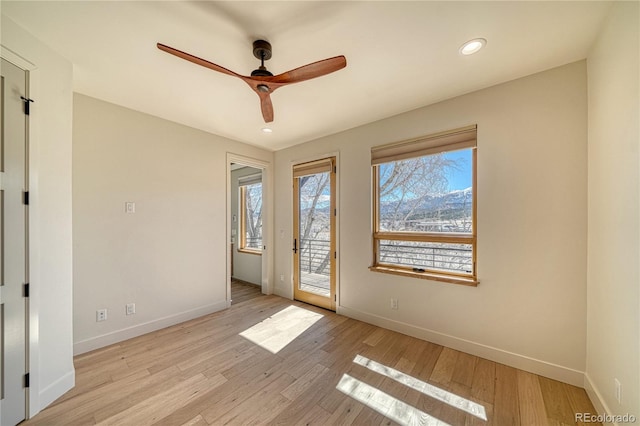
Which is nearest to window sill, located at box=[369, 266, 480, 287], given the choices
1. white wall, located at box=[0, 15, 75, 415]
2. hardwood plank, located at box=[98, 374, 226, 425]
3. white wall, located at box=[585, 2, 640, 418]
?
white wall, located at box=[585, 2, 640, 418]

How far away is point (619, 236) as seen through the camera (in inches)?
54.4

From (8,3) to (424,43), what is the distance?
2599 mm

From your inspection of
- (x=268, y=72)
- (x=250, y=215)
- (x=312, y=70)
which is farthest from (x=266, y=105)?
(x=250, y=215)

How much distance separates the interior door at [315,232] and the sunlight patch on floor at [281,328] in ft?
1.26

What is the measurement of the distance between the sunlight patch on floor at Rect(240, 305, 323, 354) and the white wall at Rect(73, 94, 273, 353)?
0.92 metres

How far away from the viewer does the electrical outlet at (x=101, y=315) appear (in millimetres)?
2416

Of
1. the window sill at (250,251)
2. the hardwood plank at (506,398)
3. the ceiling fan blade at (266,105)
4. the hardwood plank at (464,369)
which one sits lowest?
the hardwood plank at (464,369)

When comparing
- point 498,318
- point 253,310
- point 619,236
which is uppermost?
point 619,236

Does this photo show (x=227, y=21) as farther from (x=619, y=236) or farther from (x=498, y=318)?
(x=498, y=318)

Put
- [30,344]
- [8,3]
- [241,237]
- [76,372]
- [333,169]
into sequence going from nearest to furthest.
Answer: [8,3] < [30,344] < [76,372] < [333,169] < [241,237]

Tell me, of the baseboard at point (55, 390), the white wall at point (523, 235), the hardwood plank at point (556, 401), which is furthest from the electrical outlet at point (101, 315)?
the hardwood plank at point (556, 401)

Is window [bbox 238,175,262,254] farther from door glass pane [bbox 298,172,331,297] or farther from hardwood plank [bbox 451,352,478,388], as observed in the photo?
hardwood plank [bbox 451,352,478,388]

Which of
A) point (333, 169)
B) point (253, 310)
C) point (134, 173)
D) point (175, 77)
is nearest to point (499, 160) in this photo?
point (333, 169)

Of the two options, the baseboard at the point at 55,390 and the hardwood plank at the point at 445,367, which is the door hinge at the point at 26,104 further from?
the hardwood plank at the point at 445,367
